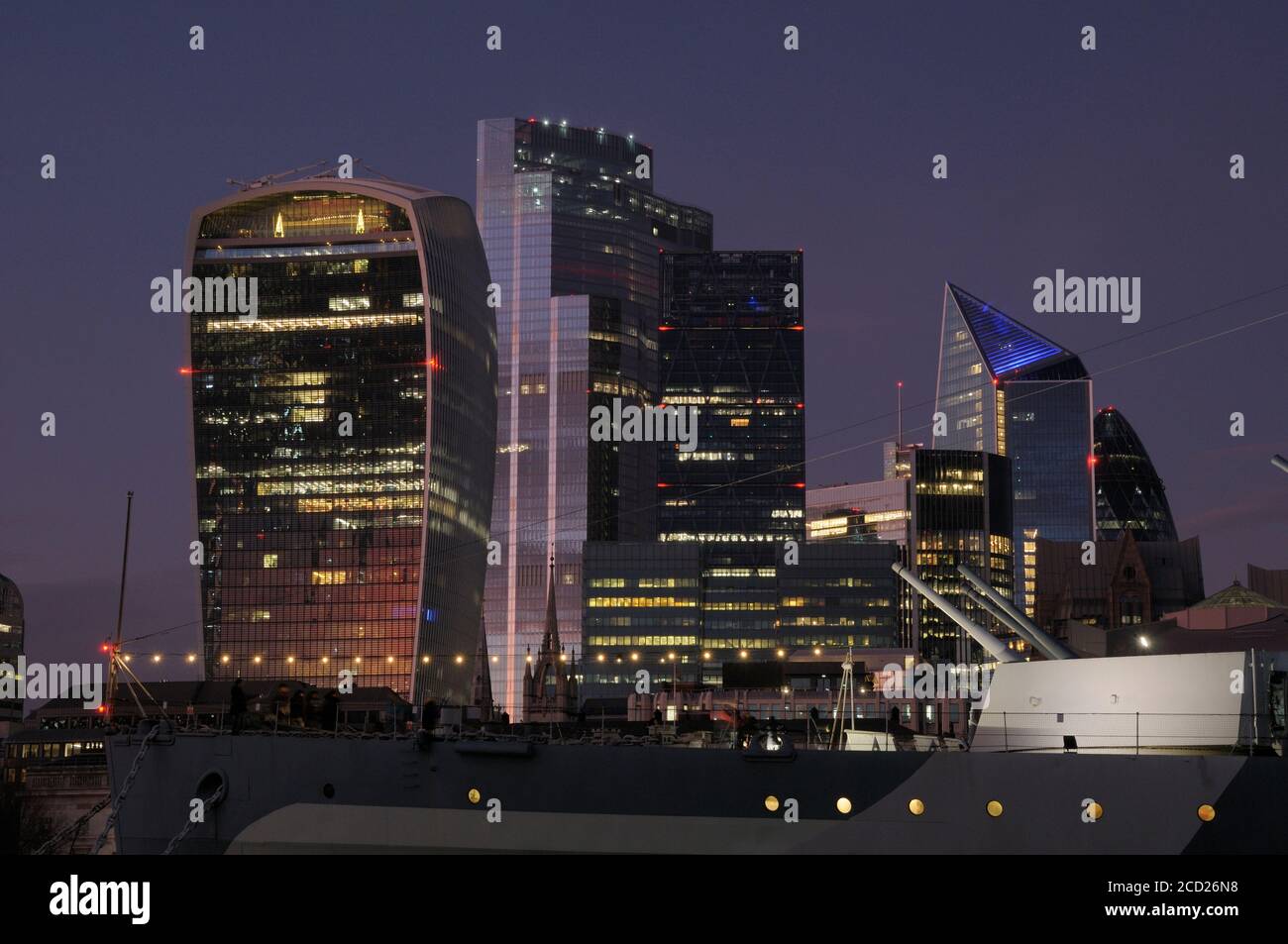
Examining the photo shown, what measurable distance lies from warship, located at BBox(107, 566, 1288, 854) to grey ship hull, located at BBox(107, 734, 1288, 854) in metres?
0.03

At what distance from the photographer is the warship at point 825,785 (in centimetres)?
3009

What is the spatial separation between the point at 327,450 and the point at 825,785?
6744 inches

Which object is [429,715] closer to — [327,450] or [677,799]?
[677,799]

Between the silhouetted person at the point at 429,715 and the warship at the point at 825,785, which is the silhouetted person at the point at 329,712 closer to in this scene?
the warship at the point at 825,785

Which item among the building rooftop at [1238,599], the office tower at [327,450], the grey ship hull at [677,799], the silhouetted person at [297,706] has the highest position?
the office tower at [327,450]

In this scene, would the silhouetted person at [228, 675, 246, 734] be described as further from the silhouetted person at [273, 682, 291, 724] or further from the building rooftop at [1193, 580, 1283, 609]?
the building rooftop at [1193, 580, 1283, 609]

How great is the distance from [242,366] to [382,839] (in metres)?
169

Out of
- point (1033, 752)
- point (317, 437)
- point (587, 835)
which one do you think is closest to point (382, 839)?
point (587, 835)

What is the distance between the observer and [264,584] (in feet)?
641

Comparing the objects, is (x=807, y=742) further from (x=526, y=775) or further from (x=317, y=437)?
(x=317, y=437)

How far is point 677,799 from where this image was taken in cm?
3206

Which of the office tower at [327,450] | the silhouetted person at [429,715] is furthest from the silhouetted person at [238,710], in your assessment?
the office tower at [327,450]

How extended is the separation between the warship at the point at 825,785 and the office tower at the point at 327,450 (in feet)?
522

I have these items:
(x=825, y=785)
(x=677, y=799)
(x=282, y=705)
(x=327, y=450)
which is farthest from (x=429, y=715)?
(x=327, y=450)
